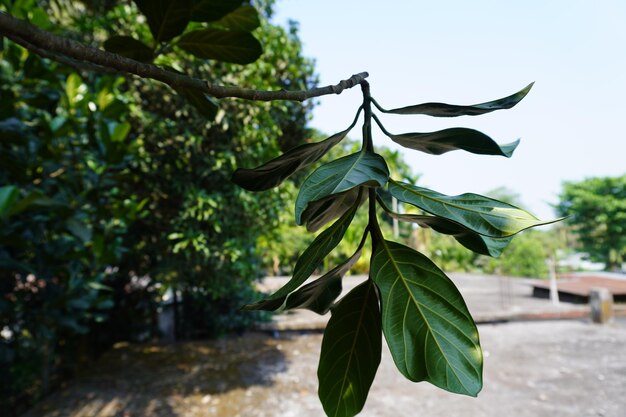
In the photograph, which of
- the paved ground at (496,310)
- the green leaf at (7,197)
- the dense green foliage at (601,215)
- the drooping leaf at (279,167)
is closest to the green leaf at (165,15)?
the drooping leaf at (279,167)

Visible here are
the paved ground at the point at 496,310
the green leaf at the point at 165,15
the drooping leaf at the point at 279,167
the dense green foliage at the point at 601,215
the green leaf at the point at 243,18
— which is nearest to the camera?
the drooping leaf at the point at 279,167

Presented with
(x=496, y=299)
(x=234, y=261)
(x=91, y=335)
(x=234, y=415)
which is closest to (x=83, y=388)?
(x=91, y=335)

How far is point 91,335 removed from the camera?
4785 mm

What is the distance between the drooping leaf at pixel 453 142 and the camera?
327 millimetres

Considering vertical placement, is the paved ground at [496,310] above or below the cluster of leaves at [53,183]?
below

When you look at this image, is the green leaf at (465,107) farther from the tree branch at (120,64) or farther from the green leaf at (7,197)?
the green leaf at (7,197)

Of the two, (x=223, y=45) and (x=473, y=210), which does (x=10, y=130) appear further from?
(x=473, y=210)

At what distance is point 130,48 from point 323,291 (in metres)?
0.46

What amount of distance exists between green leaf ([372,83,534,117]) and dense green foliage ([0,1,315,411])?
119 cm

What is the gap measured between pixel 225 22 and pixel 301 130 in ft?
12.0

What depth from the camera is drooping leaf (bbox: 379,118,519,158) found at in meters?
0.33

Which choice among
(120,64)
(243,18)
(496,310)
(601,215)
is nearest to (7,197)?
(243,18)

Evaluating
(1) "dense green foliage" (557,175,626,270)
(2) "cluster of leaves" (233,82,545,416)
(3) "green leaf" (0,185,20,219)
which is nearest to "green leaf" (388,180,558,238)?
(2) "cluster of leaves" (233,82,545,416)

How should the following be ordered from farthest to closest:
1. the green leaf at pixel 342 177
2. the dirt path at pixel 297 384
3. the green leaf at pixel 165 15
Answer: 1. the dirt path at pixel 297 384
2. the green leaf at pixel 165 15
3. the green leaf at pixel 342 177
